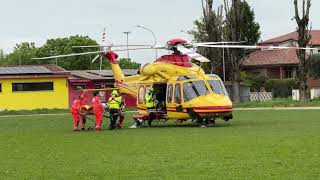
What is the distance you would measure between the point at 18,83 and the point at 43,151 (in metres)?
47.0

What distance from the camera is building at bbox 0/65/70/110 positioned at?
63.4m

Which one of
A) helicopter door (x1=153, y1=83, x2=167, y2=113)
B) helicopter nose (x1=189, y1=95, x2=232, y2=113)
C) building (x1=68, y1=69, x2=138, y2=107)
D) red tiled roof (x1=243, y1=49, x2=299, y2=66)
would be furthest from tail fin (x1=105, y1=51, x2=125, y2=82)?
red tiled roof (x1=243, y1=49, x2=299, y2=66)

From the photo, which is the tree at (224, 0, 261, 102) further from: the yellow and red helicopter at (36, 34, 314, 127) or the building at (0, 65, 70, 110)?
the yellow and red helicopter at (36, 34, 314, 127)

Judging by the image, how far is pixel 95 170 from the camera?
13.5 meters

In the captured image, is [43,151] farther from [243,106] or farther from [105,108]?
[243,106]

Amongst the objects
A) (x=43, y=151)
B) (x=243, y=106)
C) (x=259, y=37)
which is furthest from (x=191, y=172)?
(x=259, y=37)

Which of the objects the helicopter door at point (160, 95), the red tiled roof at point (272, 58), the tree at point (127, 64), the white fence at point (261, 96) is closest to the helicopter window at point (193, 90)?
Answer: the helicopter door at point (160, 95)

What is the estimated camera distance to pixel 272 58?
9025cm

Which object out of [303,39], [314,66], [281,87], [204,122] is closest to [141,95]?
[204,122]

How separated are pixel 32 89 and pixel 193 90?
37.6m

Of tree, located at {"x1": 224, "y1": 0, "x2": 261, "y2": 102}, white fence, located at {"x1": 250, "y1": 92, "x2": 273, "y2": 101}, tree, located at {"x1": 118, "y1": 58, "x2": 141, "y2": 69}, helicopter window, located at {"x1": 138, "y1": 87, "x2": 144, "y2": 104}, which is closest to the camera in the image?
helicopter window, located at {"x1": 138, "y1": 87, "x2": 144, "y2": 104}

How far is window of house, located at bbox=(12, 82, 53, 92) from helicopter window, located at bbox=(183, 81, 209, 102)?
37104 millimetres

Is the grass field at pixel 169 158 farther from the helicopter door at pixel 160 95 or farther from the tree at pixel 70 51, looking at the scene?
the tree at pixel 70 51

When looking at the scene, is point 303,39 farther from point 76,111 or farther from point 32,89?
point 76,111
